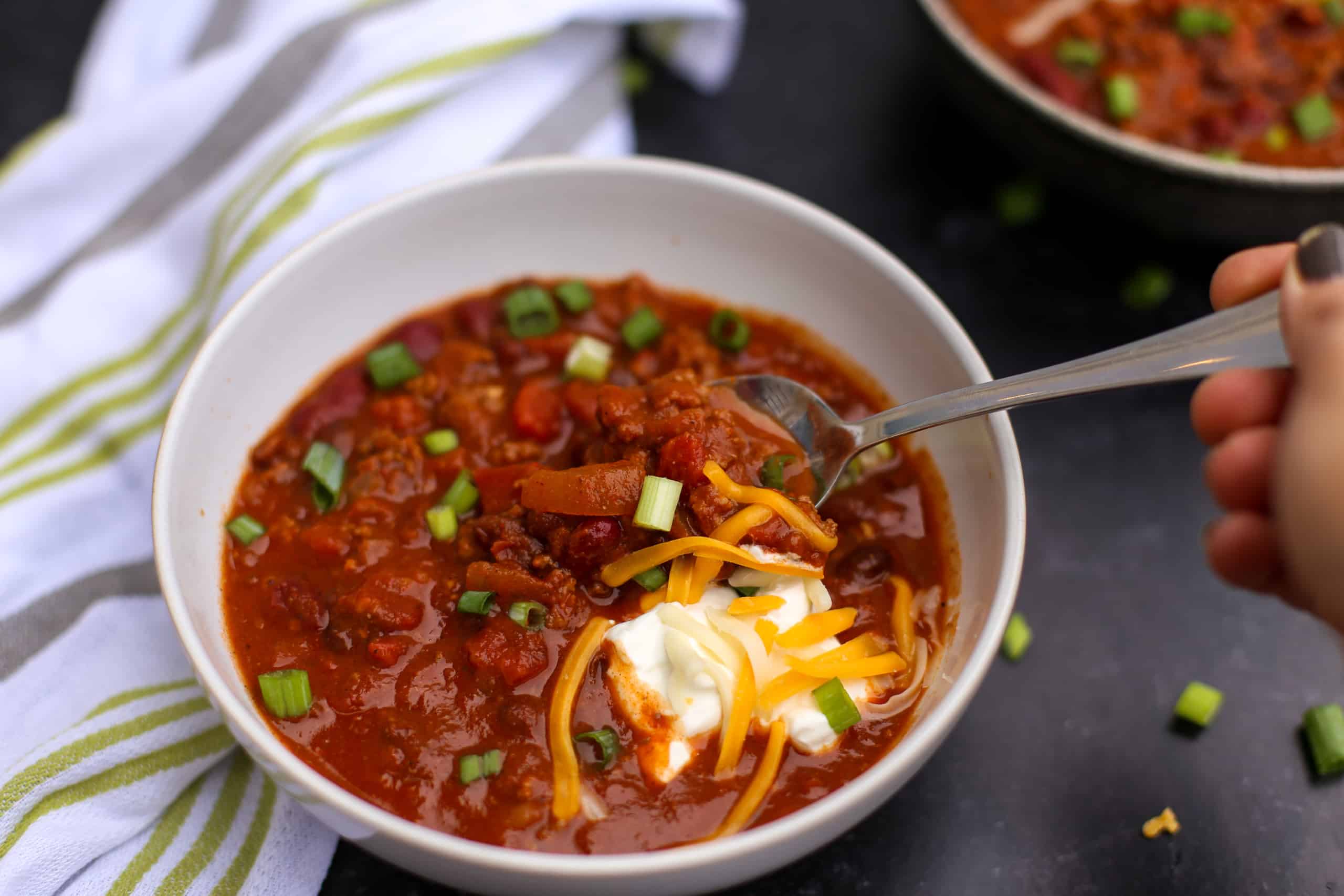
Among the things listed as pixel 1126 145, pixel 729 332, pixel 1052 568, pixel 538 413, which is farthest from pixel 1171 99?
pixel 538 413

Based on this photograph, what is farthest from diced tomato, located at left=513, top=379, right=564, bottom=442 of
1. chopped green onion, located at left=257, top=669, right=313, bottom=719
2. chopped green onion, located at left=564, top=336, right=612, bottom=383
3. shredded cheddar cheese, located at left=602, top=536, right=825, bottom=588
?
chopped green onion, located at left=257, top=669, right=313, bottom=719

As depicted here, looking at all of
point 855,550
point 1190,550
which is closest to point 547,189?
point 855,550

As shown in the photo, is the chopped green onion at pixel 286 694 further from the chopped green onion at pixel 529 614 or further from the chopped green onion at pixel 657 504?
the chopped green onion at pixel 657 504

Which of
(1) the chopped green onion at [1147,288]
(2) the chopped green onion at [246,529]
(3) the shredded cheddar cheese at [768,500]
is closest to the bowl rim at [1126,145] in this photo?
(1) the chopped green onion at [1147,288]

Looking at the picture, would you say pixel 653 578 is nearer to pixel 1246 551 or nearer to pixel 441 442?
pixel 441 442

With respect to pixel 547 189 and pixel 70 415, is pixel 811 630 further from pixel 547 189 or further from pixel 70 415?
pixel 70 415

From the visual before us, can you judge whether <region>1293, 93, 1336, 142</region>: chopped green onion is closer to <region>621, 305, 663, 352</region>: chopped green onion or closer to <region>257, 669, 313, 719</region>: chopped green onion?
<region>621, 305, 663, 352</region>: chopped green onion
